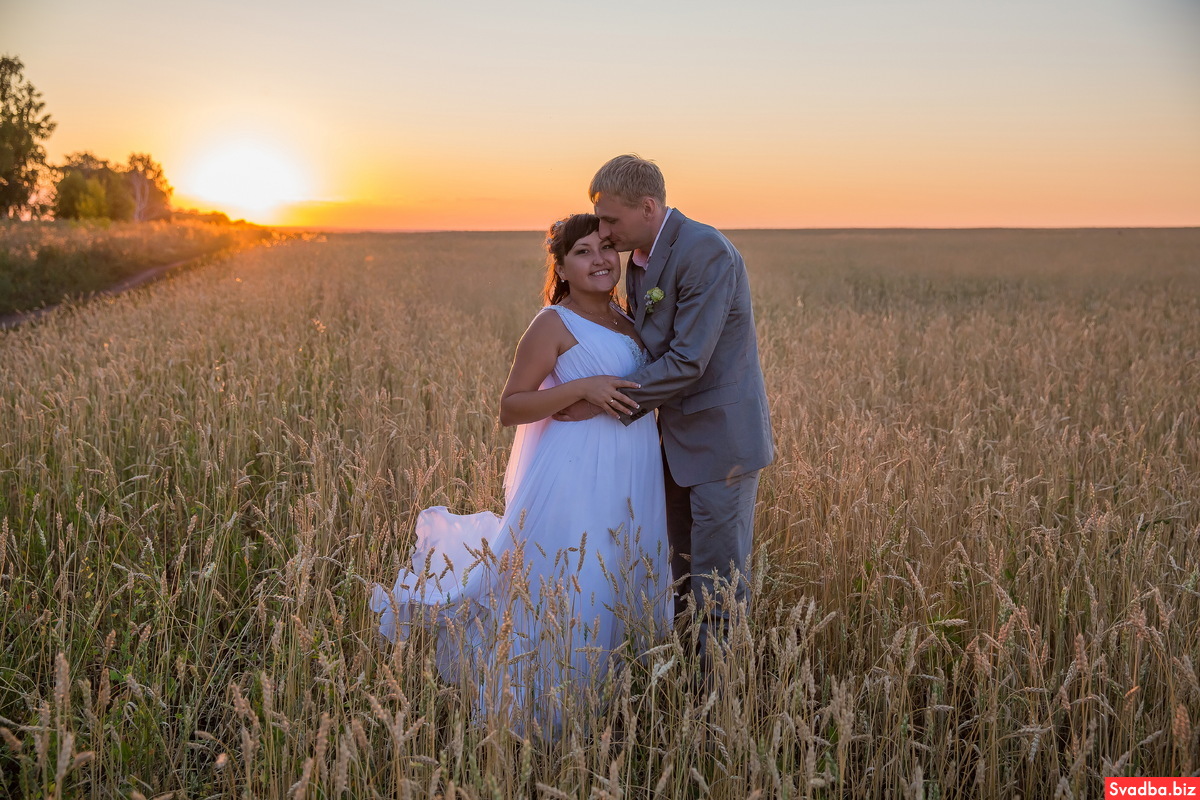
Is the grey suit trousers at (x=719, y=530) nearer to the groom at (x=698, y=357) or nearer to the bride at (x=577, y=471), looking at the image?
the groom at (x=698, y=357)

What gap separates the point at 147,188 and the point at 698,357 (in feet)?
411

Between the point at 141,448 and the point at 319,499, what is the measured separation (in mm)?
1946

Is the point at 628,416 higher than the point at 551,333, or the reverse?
the point at 551,333

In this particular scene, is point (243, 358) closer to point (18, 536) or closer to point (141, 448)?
point (141, 448)

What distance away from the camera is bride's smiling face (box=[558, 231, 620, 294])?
308 cm

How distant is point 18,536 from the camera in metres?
3.88

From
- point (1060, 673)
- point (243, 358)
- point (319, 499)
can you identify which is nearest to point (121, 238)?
point (243, 358)

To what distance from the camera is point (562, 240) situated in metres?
3.16

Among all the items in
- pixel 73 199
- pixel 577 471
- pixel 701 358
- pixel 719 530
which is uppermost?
pixel 73 199

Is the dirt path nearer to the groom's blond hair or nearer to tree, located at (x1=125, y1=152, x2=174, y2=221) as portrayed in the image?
the groom's blond hair

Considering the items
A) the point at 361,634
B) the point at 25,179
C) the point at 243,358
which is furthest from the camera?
the point at 25,179

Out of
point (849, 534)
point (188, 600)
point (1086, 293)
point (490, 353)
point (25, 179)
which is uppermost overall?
point (25, 179)

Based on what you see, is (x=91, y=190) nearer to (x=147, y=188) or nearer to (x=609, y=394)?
(x=147, y=188)

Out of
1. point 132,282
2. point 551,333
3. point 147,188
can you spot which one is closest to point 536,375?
point 551,333
